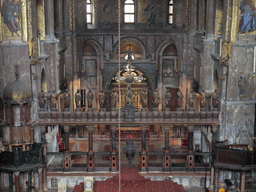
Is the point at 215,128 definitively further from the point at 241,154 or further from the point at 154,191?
the point at 154,191

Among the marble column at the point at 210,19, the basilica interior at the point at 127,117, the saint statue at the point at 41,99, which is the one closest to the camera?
the basilica interior at the point at 127,117

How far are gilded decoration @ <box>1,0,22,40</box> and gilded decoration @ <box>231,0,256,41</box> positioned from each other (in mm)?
9783

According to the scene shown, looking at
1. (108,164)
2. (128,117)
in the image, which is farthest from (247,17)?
(108,164)

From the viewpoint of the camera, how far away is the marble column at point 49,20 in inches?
1126

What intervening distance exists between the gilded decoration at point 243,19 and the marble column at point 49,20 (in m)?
9.89

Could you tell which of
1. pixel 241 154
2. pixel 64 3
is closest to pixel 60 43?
pixel 64 3

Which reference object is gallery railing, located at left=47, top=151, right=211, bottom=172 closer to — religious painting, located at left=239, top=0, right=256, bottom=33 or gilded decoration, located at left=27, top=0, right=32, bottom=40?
gilded decoration, located at left=27, top=0, right=32, bottom=40

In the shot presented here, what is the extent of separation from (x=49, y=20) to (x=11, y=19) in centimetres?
493

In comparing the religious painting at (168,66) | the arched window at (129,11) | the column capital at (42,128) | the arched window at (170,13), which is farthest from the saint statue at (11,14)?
the arched window at (170,13)

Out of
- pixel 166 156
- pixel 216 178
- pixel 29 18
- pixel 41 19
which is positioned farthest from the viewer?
pixel 41 19

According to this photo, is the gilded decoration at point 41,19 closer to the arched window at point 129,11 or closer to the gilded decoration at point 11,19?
the gilded decoration at point 11,19

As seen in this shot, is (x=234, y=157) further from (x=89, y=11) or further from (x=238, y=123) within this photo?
(x=89, y=11)

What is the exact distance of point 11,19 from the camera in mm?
24094

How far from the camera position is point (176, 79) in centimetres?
3709
